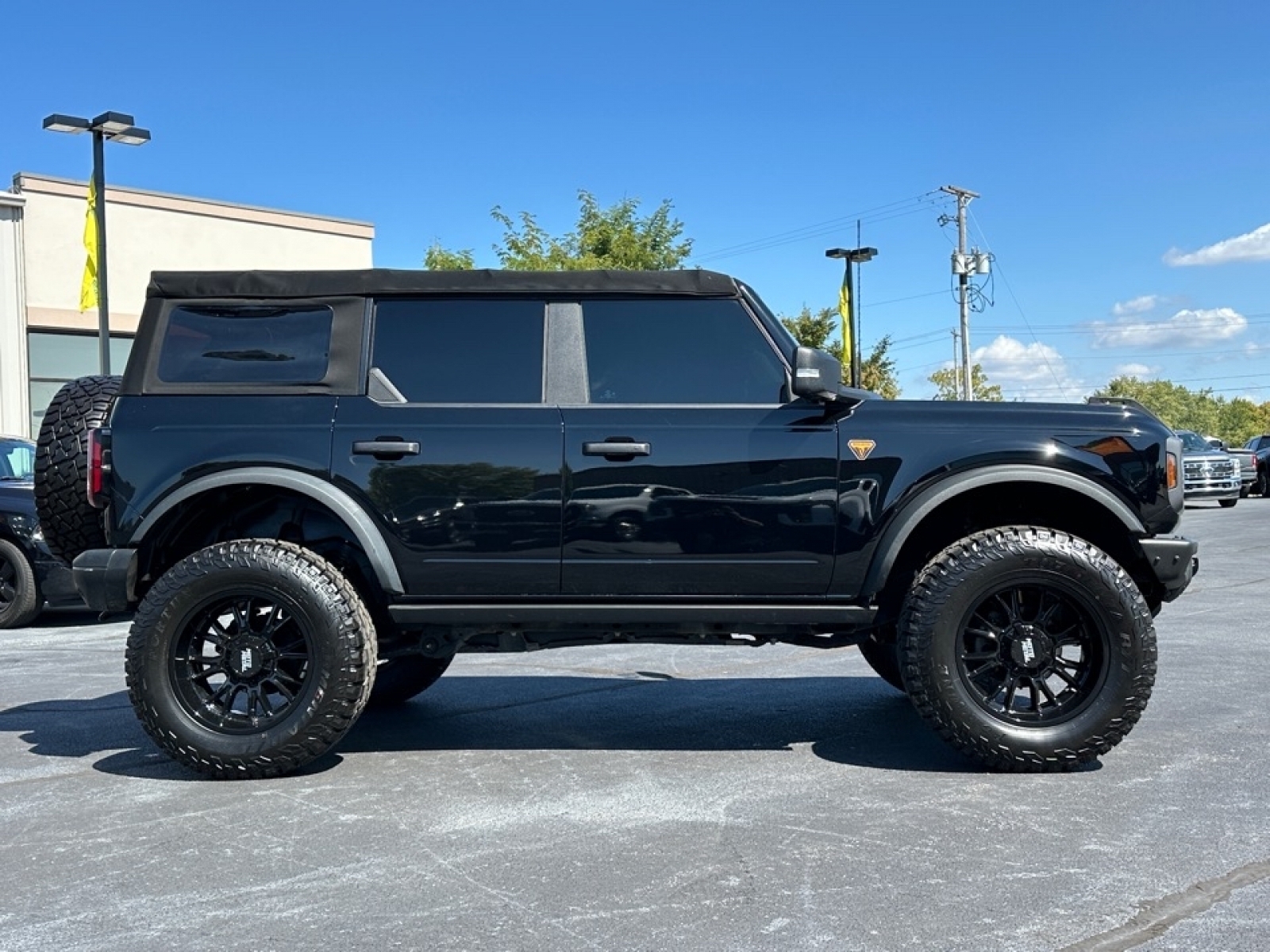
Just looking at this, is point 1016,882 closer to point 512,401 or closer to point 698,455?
point 698,455

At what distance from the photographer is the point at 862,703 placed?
6363 millimetres

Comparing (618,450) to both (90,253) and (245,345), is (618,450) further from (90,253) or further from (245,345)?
(90,253)

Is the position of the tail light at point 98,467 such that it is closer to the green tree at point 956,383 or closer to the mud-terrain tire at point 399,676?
the mud-terrain tire at point 399,676

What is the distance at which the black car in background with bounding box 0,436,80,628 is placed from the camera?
9.94m

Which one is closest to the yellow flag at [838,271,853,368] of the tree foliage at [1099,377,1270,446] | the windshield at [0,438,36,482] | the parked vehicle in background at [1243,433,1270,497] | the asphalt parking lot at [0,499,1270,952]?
the parked vehicle in background at [1243,433,1270,497]

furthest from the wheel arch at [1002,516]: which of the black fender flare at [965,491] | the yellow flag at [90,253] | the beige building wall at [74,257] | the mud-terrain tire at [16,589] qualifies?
the beige building wall at [74,257]

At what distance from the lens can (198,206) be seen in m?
28.0

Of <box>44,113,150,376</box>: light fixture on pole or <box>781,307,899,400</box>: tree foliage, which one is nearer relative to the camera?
<box>44,113,150,376</box>: light fixture on pole

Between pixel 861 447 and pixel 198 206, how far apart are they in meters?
26.0

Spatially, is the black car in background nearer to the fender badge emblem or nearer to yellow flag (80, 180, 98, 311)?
the fender badge emblem

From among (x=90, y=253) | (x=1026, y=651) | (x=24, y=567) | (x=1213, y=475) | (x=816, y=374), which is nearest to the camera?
(x=816, y=374)

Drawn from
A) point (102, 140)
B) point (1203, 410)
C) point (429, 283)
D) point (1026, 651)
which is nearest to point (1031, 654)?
point (1026, 651)

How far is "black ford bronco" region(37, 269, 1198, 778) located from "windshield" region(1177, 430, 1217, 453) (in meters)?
24.3

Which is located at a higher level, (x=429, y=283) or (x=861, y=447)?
(x=429, y=283)
